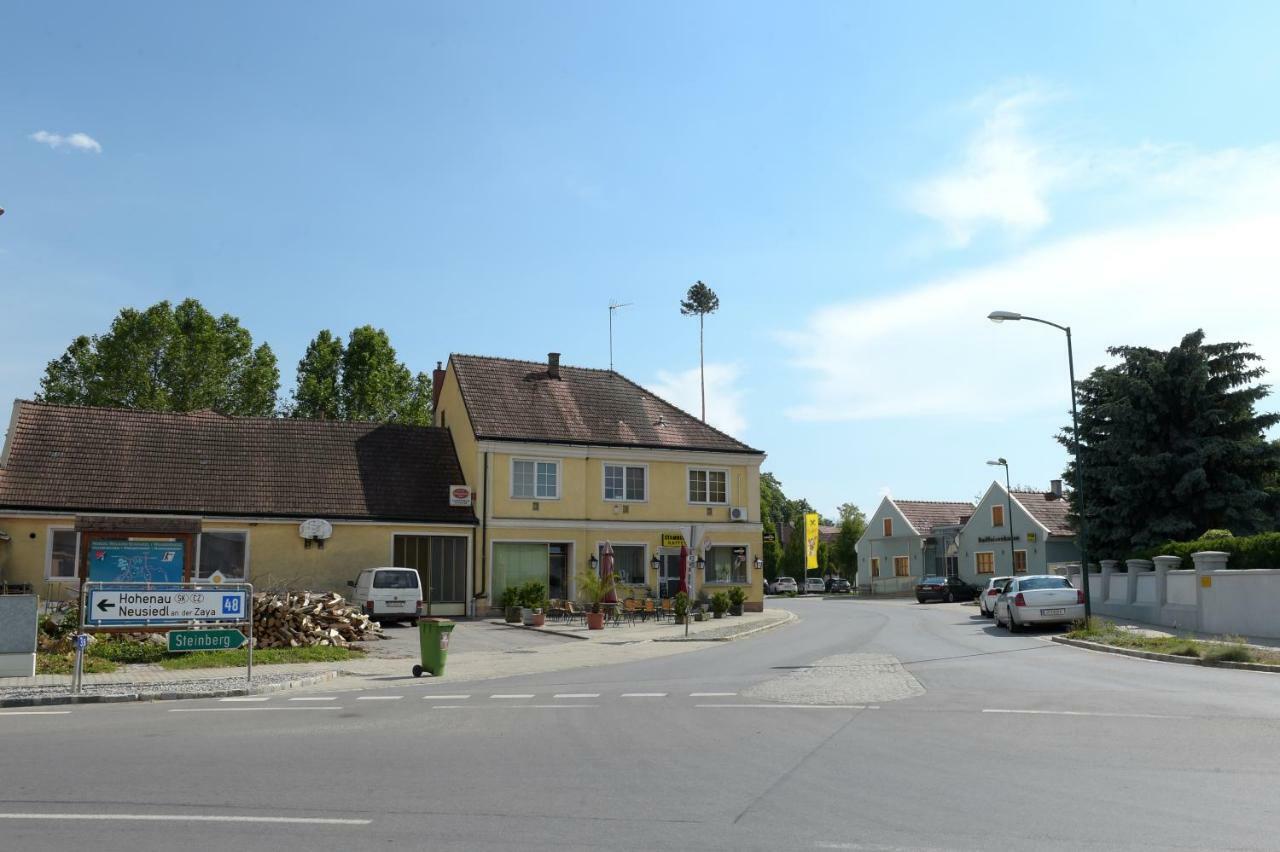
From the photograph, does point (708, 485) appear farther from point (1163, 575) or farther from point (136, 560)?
point (136, 560)

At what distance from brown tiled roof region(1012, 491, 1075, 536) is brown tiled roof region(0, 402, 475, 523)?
128ft

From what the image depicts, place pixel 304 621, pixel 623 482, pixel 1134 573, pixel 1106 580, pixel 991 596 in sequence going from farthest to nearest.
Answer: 1. pixel 623 482
2. pixel 991 596
3. pixel 1106 580
4. pixel 1134 573
5. pixel 304 621

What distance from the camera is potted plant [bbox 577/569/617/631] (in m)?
30.2

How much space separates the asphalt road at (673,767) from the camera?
22.4ft

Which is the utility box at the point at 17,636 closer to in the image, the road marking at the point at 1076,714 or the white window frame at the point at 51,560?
the white window frame at the point at 51,560

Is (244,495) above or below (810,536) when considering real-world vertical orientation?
above

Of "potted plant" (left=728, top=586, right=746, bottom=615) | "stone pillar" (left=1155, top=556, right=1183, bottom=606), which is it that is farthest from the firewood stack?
"stone pillar" (left=1155, top=556, right=1183, bottom=606)

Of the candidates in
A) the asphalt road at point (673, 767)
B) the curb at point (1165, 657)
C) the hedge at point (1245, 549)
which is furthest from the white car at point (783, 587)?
the asphalt road at point (673, 767)

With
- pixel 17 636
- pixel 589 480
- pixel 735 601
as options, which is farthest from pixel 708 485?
pixel 17 636

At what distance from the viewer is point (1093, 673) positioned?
17344 mm

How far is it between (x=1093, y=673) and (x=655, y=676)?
7226 mm

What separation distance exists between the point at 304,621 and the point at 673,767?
16356mm

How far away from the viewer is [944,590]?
55.3 metres

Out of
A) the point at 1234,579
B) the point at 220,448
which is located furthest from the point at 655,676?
the point at 220,448
